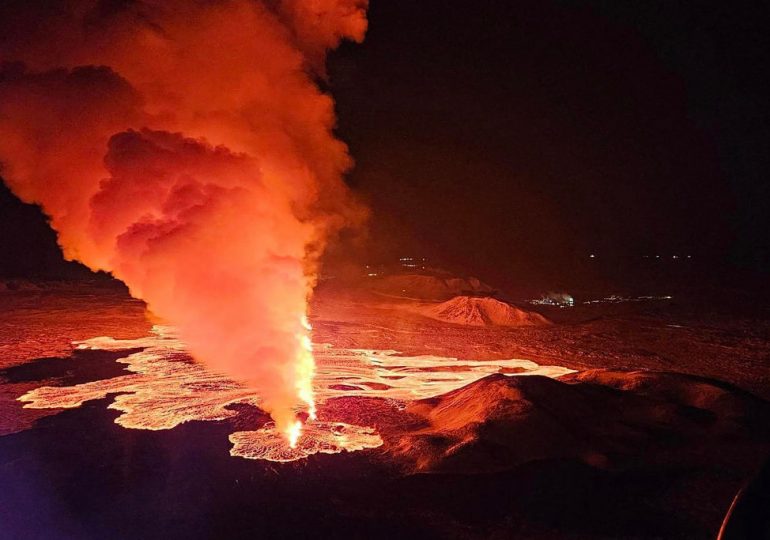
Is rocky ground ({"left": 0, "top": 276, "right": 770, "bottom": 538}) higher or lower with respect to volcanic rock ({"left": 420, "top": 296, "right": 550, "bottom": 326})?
lower

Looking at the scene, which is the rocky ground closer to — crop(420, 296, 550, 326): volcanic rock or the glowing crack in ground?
the glowing crack in ground

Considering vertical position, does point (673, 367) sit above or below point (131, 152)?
below

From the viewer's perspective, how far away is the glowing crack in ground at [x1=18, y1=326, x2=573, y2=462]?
853 centimetres

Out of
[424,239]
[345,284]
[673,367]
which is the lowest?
[673,367]

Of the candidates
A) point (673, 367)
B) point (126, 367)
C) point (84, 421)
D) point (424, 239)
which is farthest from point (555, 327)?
point (424, 239)

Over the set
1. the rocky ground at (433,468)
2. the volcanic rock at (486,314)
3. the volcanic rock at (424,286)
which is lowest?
the rocky ground at (433,468)

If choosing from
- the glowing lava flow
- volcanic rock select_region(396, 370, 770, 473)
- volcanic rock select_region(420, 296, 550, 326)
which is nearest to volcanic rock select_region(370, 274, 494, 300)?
volcanic rock select_region(420, 296, 550, 326)

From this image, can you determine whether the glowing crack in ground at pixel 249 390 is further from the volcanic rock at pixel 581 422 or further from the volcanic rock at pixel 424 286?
the volcanic rock at pixel 424 286

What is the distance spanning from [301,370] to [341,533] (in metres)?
6.58

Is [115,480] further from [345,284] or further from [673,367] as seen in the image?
[345,284]

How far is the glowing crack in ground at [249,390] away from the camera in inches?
336

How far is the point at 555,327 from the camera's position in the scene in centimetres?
2197

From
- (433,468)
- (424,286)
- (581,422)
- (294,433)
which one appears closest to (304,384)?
(294,433)

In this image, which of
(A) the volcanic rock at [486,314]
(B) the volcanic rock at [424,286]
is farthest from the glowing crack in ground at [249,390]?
(B) the volcanic rock at [424,286]
